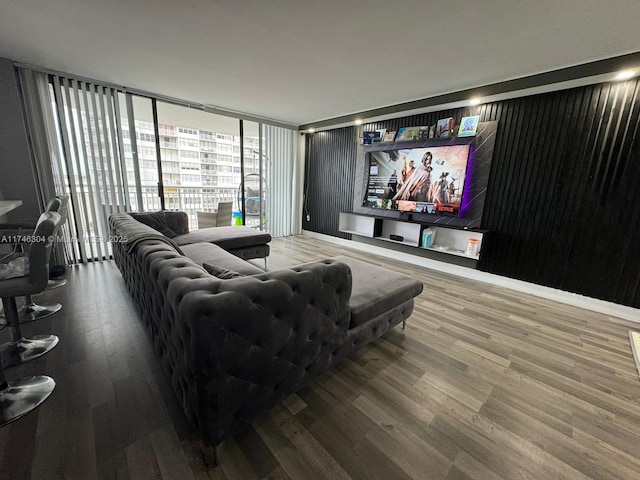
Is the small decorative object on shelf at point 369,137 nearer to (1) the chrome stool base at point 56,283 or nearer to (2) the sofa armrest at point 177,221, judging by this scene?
(2) the sofa armrest at point 177,221

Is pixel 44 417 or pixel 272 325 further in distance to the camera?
pixel 44 417

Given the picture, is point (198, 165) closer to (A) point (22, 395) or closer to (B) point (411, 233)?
(B) point (411, 233)

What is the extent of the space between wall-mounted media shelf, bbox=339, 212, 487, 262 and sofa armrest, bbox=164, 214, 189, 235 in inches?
115

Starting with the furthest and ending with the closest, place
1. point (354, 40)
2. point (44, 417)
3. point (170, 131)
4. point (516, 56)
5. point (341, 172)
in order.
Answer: point (170, 131), point (341, 172), point (516, 56), point (354, 40), point (44, 417)

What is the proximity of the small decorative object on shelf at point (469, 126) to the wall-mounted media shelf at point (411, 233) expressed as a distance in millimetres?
1339

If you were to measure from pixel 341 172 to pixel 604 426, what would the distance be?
4832 mm

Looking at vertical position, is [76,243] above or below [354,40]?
below

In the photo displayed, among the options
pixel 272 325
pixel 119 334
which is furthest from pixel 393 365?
pixel 119 334

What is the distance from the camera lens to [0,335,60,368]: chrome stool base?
5.72ft

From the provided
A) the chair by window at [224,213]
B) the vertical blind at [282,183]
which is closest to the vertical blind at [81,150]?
the chair by window at [224,213]

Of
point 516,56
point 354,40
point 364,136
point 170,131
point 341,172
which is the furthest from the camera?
point 170,131

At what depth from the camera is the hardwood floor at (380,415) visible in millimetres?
1184

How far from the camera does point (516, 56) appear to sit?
2.46 meters

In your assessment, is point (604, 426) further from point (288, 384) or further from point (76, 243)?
point (76, 243)
